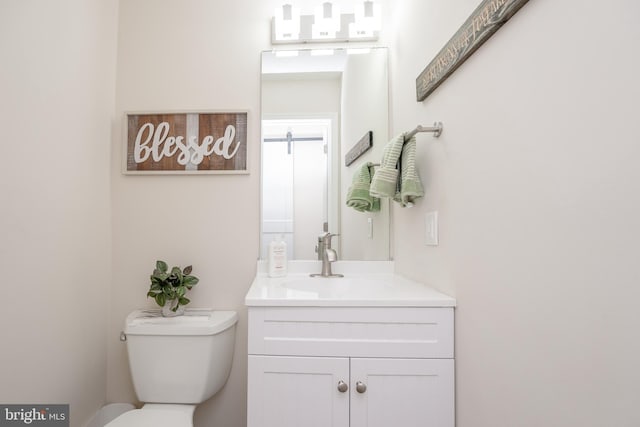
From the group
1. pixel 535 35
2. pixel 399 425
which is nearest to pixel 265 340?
pixel 399 425

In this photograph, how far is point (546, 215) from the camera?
0.66m

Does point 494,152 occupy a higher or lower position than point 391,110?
lower

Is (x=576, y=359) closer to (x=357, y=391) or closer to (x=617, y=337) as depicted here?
(x=617, y=337)

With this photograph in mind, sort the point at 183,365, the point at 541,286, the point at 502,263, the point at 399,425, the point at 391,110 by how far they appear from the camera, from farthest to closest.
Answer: the point at 391,110
the point at 183,365
the point at 399,425
the point at 502,263
the point at 541,286

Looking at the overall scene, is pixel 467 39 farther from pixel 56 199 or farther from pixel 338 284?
pixel 56 199

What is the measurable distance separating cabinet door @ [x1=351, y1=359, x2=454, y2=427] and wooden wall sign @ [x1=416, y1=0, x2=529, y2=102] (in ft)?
3.03

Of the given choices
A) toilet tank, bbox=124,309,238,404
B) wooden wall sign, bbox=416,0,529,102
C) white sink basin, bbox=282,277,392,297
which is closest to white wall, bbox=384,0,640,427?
wooden wall sign, bbox=416,0,529,102

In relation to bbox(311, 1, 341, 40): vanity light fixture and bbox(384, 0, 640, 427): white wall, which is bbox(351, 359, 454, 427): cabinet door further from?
bbox(311, 1, 341, 40): vanity light fixture

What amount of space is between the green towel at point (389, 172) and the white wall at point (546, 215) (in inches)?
6.7

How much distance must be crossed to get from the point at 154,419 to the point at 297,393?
57 cm

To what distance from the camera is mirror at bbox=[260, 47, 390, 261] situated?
5.43 feet

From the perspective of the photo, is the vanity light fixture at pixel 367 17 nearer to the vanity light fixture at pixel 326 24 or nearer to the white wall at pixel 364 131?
the vanity light fixture at pixel 326 24

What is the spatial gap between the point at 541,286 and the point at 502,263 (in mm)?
130

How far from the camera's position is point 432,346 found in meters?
1.04
